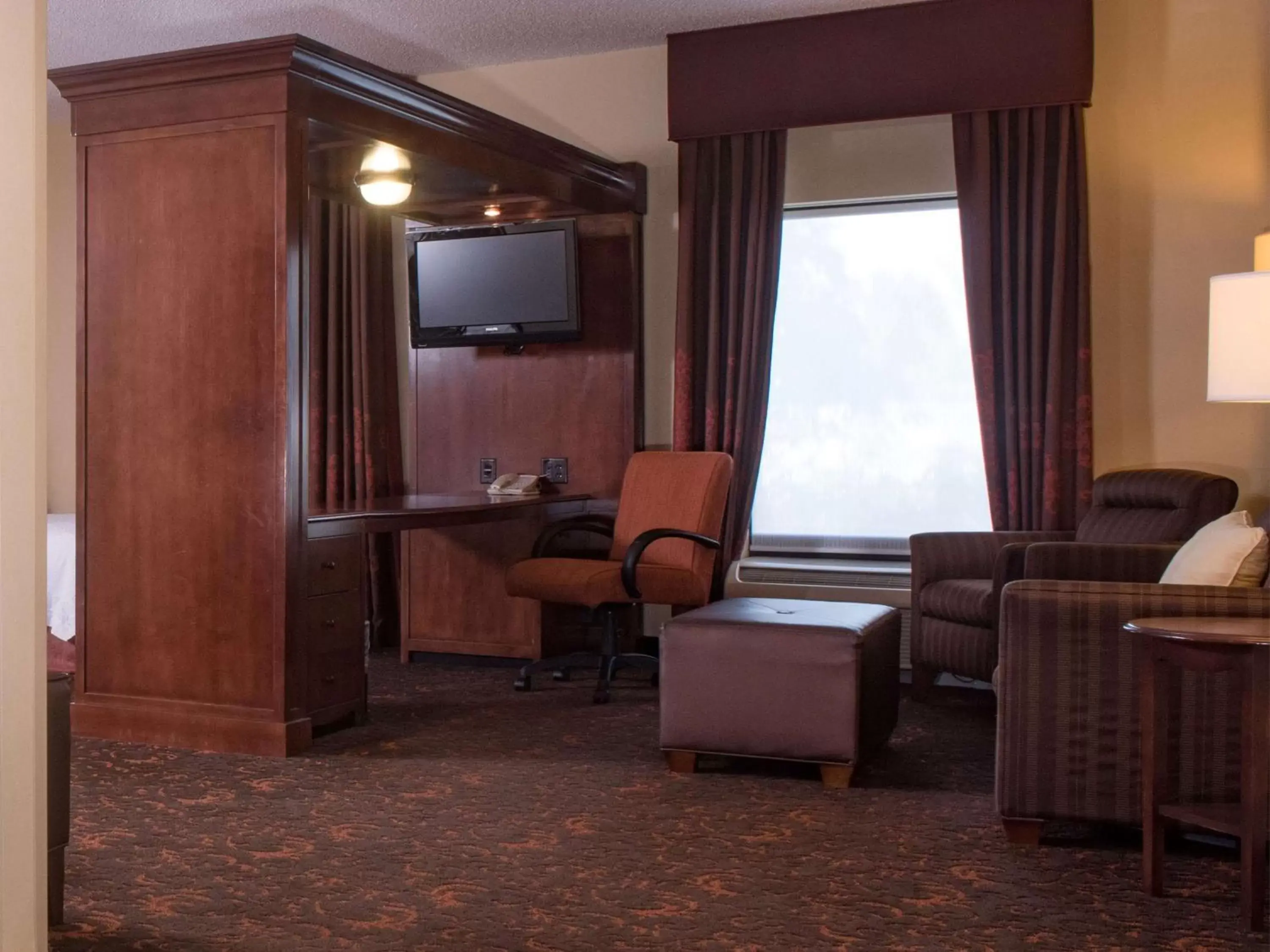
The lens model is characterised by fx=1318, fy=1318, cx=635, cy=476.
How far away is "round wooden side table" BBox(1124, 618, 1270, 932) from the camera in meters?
2.61

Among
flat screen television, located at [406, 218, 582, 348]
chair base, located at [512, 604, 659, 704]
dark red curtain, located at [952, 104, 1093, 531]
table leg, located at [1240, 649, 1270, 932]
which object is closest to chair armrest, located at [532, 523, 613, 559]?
chair base, located at [512, 604, 659, 704]

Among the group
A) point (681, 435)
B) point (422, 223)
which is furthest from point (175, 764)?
point (422, 223)

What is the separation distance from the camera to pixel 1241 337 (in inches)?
114

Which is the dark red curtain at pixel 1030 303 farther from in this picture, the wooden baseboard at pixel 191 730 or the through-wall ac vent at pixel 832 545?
the wooden baseboard at pixel 191 730

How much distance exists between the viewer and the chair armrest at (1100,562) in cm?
424

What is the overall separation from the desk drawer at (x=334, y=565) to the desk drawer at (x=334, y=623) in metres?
0.03

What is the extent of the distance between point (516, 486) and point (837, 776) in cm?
251

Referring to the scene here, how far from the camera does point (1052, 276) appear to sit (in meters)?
5.22

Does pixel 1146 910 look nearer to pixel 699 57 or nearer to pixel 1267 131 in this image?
pixel 1267 131

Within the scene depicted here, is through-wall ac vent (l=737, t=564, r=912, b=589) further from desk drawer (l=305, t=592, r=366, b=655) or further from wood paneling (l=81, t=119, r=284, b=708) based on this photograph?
wood paneling (l=81, t=119, r=284, b=708)

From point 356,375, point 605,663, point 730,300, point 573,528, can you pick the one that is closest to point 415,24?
point 356,375

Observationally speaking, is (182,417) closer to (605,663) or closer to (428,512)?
(428,512)

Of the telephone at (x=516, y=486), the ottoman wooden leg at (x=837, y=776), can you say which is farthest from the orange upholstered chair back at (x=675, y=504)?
the ottoman wooden leg at (x=837, y=776)

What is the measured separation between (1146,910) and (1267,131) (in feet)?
11.3
